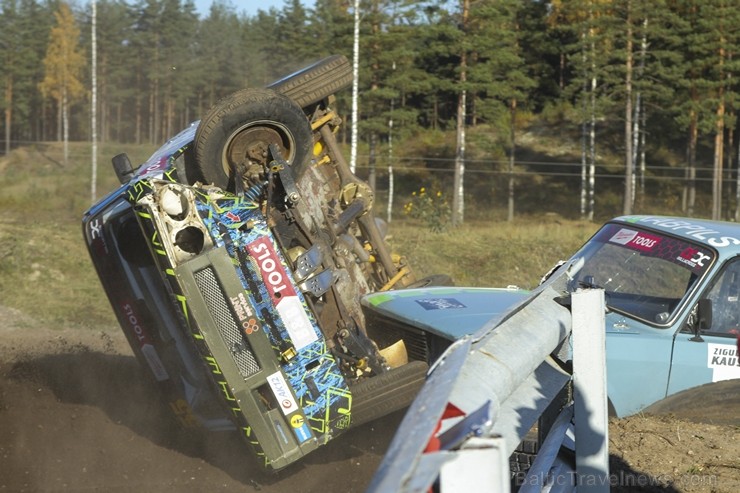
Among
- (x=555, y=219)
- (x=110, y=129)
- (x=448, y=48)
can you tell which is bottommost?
(x=555, y=219)

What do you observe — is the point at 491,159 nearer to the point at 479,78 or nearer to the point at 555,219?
the point at 555,219

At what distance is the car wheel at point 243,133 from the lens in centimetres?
575

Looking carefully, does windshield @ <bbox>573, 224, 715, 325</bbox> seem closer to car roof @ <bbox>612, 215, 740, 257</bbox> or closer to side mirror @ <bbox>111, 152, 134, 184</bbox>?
car roof @ <bbox>612, 215, 740, 257</bbox>

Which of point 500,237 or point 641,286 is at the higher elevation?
point 641,286

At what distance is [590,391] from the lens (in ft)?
10.7

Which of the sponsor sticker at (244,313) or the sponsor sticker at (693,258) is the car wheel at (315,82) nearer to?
the sponsor sticker at (244,313)

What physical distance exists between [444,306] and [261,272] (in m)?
1.49

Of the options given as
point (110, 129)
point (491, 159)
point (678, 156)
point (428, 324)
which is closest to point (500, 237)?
point (428, 324)

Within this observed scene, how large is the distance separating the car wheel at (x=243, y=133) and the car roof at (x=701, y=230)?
2.59m

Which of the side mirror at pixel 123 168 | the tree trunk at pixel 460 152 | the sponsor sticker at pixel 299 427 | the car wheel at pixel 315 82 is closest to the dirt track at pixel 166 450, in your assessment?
the sponsor sticker at pixel 299 427

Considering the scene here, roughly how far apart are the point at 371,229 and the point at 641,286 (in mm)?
1999

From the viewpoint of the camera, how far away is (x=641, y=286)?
6500 mm

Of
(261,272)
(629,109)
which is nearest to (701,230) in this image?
(261,272)

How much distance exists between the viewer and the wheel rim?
19.2 ft
